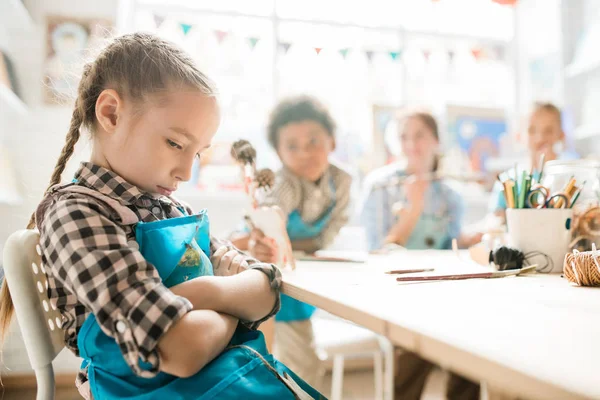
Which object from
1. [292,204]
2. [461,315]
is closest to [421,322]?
[461,315]

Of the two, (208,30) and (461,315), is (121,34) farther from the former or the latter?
(208,30)

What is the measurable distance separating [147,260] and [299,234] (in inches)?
45.6

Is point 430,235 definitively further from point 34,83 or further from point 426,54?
point 34,83

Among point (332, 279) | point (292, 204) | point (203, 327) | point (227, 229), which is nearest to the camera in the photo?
point (203, 327)

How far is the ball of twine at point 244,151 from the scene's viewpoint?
40.4 inches

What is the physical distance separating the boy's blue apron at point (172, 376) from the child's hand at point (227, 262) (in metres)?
0.11

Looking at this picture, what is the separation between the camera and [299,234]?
1.82 m

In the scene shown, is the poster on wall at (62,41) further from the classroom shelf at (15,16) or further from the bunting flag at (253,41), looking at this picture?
the bunting flag at (253,41)

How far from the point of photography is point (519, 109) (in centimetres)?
335

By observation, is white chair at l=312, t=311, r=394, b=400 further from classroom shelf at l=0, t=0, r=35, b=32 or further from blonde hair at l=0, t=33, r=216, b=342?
classroom shelf at l=0, t=0, r=35, b=32

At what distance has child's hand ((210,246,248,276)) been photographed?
85 cm

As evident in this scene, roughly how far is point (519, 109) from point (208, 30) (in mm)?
2134

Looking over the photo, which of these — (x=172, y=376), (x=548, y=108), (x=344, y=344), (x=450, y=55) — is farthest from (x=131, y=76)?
(x=450, y=55)

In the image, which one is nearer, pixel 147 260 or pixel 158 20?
pixel 147 260
